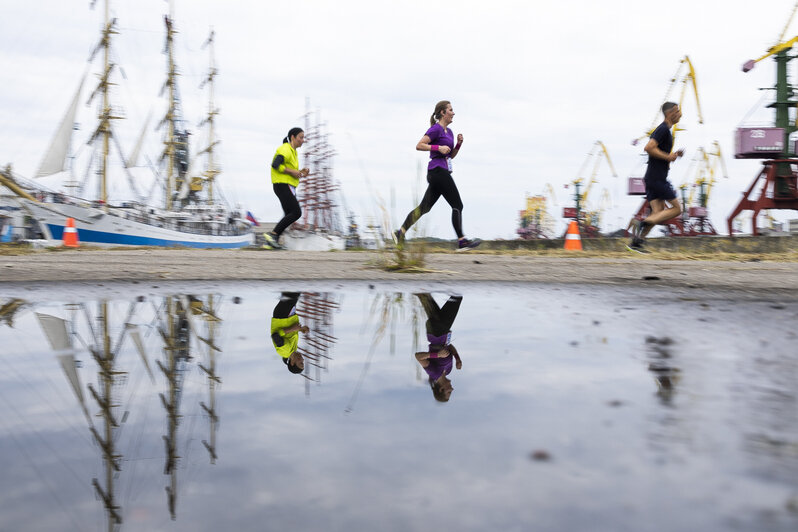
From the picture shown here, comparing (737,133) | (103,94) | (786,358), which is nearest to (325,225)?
(103,94)

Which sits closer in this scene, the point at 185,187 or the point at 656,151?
the point at 656,151

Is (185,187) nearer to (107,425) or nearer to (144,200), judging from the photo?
(144,200)

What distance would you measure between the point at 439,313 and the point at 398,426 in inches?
85.8

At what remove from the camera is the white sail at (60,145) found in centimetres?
4738

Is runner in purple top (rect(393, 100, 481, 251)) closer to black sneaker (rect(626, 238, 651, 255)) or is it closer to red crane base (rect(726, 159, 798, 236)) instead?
black sneaker (rect(626, 238, 651, 255))

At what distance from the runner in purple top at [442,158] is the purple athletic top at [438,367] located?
715cm

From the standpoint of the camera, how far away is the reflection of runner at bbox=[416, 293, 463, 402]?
1.96 metres

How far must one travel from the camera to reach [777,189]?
1171 inches

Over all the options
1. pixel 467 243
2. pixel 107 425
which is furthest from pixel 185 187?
pixel 107 425

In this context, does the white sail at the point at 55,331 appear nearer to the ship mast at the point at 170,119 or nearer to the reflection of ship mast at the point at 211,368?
the reflection of ship mast at the point at 211,368

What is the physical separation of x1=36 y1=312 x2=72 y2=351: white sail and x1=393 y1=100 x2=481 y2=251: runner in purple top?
6.39 metres

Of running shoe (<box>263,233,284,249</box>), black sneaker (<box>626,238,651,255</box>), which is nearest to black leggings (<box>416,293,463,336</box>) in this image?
black sneaker (<box>626,238,651,255</box>)

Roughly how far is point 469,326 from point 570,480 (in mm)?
2024

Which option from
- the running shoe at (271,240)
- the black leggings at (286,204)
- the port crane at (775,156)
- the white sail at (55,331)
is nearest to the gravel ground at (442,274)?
the white sail at (55,331)
